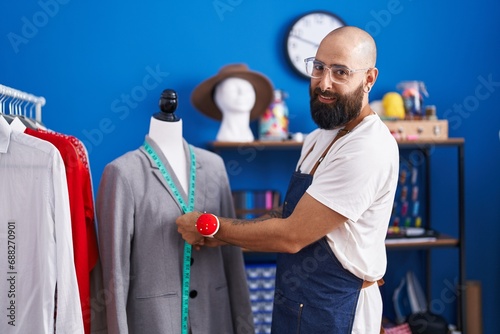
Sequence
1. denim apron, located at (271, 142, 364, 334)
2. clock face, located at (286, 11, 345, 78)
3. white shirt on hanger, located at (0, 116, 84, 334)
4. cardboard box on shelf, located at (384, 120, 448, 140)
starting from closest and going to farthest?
white shirt on hanger, located at (0, 116, 84, 334) → denim apron, located at (271, 142, 364, 334) → cardboard box on shelf, located at (384, 120, 448, 140) → clock face, located at (286, 11, 345, 78)

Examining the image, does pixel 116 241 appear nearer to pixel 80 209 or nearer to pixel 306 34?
pixel 80 209

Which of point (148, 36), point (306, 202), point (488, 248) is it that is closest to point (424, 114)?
point (488, 248)

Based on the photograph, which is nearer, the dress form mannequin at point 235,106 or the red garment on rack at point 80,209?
the red garment on rack at point 80,209

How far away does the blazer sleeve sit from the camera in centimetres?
184

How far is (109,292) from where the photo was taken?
185 cm

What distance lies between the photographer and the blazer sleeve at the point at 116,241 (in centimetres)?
184

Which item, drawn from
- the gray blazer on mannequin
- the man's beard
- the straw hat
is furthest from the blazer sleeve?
the straw hat

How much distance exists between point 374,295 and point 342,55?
80cm

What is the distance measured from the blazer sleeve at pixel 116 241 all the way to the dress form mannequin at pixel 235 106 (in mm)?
1355

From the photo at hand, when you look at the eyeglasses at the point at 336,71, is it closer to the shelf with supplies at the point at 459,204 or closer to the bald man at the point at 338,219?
the bald man at the point at 338,219

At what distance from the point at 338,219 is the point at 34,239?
3.05 feet

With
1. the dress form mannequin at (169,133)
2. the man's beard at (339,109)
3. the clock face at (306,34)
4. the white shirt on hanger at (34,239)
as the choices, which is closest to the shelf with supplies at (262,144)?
the clock face at (306,34)

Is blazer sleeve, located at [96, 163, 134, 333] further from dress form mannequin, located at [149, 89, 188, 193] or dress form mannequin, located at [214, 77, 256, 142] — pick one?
dress form mannequin, located at [214, 77, 256, 142]

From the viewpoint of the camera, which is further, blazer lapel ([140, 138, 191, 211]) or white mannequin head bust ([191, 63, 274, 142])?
white mannequin head bust ([191, 63, 274, 142])
